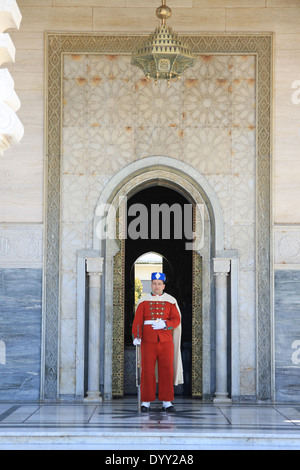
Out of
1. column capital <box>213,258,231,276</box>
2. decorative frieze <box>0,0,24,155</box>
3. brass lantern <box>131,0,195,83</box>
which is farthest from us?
column capital <box>213,258,231,276</box>

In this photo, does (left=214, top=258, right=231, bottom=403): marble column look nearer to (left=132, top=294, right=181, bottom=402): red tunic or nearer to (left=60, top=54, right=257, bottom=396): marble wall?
(left=60, top=54, right=257, bottom=396): marble wall

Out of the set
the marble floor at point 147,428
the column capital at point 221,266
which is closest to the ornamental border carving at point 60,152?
the column capital at point 221,266

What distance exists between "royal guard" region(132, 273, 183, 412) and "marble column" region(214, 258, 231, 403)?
60 cm

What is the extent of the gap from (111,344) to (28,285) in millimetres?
1026

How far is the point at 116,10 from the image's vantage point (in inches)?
369

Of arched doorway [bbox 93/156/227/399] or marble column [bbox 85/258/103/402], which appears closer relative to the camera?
marble column [bbox 85/258/103/402]

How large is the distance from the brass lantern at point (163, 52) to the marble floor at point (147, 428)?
3.05 meters

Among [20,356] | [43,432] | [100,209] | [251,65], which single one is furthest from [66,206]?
[43,432]

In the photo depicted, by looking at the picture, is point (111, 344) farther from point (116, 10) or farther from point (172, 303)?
point (116, 10)

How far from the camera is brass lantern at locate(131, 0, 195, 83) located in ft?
25.9

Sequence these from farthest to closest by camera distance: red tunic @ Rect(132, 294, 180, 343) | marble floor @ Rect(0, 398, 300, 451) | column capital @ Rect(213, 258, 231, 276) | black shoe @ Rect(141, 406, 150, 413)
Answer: column capital @ Rect(213, 258, 231, 276)
red tunic @ Rect(132, 294, 180, 343)
black shoe @ Rect(141, 406, 150, 413)
marble floor @ Rect(0, 398, 300, 451)

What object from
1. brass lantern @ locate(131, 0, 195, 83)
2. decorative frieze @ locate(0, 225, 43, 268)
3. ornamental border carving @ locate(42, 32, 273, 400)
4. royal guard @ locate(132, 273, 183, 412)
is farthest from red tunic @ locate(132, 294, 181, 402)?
brass lantern @ locate(131, 0, 195, 83)

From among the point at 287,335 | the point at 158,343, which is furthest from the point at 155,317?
the point at 287,335

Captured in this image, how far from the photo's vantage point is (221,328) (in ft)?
29.8
